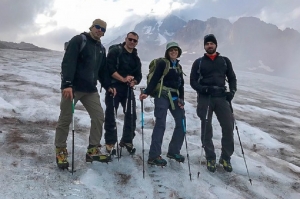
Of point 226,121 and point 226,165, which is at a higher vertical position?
point 226,121

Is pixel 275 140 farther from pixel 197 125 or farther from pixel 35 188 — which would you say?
pixel 35 188

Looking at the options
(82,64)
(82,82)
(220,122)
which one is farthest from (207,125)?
(82,64)

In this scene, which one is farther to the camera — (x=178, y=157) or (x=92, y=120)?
(x=178, y=157)

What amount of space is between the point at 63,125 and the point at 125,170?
1896 mm

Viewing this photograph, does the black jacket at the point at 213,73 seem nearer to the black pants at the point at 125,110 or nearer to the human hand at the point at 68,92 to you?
the black pants at the point at 125,110

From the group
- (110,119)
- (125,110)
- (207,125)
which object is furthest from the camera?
(125,110)

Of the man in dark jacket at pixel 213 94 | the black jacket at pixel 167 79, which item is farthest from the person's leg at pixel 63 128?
the man in dark jacket at pixel 213 94

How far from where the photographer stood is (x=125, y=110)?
7.77 metres

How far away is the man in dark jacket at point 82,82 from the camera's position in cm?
612

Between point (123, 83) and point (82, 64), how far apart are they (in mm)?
1456

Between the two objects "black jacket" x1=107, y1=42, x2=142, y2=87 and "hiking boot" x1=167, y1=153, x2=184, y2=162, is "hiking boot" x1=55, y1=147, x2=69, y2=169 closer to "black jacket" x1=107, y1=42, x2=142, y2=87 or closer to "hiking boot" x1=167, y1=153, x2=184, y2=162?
"black jacket" x1=107, y1=42, x2=142, y2=87

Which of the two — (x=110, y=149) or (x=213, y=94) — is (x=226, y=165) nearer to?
(x=213, y=94)

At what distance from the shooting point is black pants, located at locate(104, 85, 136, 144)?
293 inches

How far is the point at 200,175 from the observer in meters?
7.16
